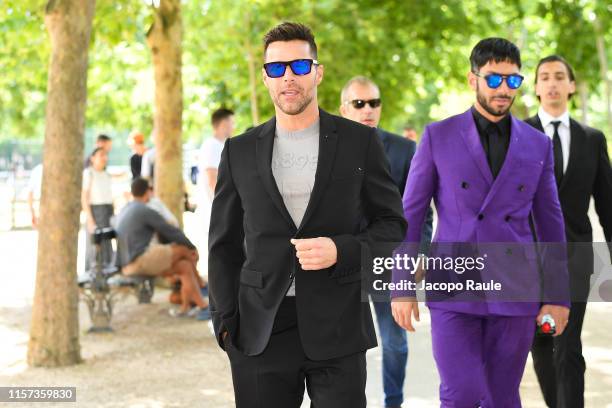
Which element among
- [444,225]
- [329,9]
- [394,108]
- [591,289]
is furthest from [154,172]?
[394,108]

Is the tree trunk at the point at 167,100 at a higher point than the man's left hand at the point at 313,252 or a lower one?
higher

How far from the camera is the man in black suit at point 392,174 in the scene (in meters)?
7.39

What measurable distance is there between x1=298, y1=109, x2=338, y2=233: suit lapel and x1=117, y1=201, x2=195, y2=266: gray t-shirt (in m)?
8.44

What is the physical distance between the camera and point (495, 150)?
533 centimetres

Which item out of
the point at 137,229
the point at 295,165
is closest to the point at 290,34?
the point at 295,165

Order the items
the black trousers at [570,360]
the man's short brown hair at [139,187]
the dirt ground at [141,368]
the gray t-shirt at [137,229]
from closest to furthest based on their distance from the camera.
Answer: the black trousers at [570,360]
the dirt ground at [141,368]
the gray t-shirt at [137,229]
the man's short brown hair at [139,187]

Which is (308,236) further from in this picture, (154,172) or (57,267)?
(154,172)

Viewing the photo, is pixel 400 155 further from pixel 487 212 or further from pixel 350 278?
pixel 350 278

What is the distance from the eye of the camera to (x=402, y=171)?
24.6 ft

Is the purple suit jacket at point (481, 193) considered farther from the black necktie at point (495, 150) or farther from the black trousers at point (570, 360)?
the black trousers at point (570, 360)

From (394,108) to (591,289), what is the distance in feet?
80.8

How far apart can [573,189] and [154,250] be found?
22.9 ft

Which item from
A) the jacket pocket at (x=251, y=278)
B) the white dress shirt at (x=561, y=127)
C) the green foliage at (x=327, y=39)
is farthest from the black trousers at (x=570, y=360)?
the green foliage at (x=327, y=39)

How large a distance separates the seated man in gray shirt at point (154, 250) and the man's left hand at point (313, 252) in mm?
8651
